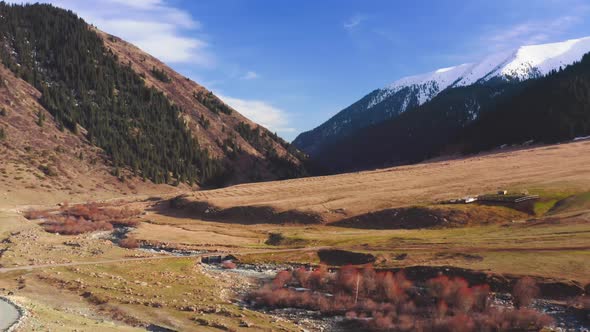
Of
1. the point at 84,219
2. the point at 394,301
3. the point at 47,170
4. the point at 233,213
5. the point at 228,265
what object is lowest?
the point at 394,301

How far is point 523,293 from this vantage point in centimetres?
4588

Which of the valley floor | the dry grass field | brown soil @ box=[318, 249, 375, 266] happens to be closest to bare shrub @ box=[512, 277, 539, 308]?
the valley floor

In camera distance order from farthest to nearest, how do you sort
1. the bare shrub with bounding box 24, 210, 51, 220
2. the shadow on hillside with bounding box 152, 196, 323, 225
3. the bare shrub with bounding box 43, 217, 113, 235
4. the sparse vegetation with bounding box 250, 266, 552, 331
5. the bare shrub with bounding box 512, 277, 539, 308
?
the bare shrub with bounding box 24, 210, 51, 220 < the shadow on hillside with bounding box 152, 196, 323, 225 < the bare shrub with bounding box 43, 217, 113, 235 < the bare shrub with bounding box 512, 277, 539, 308 < the sparse vegetation with bounding box 250, 266, 552, 331

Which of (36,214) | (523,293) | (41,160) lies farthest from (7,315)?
(41,160)

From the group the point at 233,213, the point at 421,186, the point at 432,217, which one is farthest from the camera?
the point at 421,186

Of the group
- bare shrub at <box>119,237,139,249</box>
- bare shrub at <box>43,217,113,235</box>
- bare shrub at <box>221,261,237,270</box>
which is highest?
bare shrub at <box>43,217,113,235</box>

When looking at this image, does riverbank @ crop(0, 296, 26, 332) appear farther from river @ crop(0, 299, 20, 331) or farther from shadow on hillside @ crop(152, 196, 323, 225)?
shadow on hillside @ crop(152, 196, 323, 225)

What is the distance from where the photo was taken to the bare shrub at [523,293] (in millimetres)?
45750

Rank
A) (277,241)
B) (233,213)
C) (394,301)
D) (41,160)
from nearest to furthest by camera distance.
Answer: (394,301) → (277,241) → (233,213) → (41,160)

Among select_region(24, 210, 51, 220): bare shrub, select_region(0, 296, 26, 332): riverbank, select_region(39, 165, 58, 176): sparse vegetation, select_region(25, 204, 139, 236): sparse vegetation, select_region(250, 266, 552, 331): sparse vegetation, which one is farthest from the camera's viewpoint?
select_region(39, 165, 58, 176): sparse vegetation

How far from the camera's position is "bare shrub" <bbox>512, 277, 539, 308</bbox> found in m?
45.8

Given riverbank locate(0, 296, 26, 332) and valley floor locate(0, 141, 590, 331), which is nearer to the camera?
riverbank locate(0, 296, 26, 332)

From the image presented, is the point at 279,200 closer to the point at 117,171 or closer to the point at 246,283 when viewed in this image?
the point at 246,283

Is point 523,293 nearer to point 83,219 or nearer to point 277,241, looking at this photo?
point 277,241
